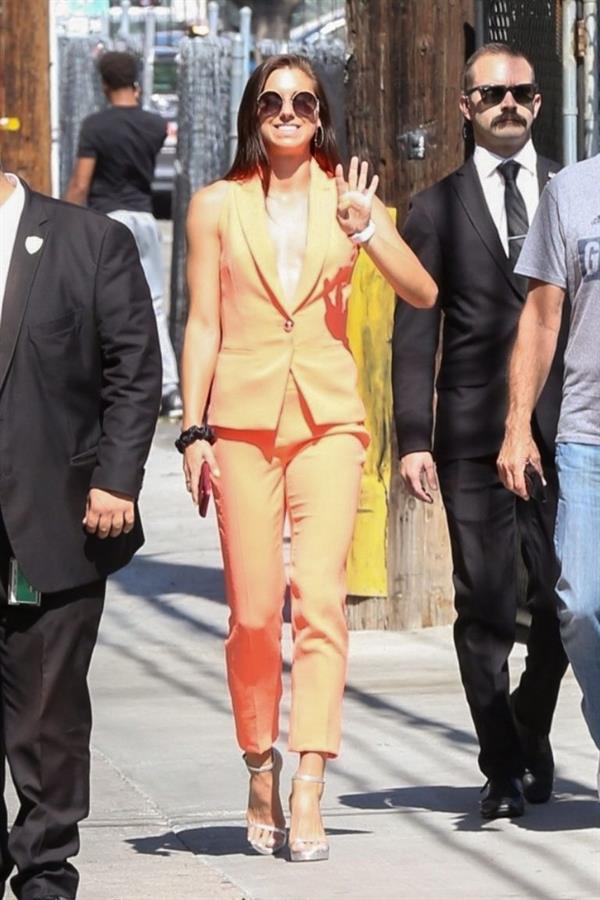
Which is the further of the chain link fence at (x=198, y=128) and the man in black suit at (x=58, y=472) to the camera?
the chain link fence at (x=198, y=128)

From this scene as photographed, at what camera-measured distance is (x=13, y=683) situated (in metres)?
4.96

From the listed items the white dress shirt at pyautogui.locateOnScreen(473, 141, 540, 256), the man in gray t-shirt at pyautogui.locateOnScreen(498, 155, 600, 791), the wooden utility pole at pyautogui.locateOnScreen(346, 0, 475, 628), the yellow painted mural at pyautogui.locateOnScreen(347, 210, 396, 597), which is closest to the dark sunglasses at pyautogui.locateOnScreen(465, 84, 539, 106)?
the white dress shirt at pyautogui.locateOnScreen(473, 141, 540, 256)

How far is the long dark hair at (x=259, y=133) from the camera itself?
18.4ft

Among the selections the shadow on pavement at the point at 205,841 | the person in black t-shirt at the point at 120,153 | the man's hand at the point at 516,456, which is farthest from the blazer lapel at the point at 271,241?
the person in black t-shirt at the point at 120,153

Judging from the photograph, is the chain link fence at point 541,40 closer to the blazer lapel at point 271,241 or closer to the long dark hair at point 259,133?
the long dark hair at point 259,133

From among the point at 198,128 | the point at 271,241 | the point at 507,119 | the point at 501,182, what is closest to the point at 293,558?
the point at 271,241

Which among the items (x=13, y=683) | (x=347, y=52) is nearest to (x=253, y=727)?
(x=13, y=683)

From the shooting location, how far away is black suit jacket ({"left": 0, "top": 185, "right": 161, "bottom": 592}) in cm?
485

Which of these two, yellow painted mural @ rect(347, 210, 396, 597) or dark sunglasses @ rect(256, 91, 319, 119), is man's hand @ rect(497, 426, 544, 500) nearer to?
dark sunglasses @ rect(256, 91, 319, 119)

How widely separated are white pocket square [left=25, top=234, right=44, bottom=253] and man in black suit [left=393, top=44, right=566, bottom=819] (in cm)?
133

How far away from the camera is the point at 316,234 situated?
557 centimetres

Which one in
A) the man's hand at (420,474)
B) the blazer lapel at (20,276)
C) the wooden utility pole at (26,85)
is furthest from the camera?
the wooden utility pole at (26,85)

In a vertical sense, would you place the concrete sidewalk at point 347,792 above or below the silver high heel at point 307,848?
below

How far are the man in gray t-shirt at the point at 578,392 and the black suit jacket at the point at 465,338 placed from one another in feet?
2.44
